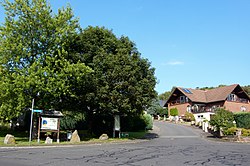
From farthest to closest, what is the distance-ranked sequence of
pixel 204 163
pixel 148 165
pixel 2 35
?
pixel 2 35 < pixel 204 163 < pixel 148 165

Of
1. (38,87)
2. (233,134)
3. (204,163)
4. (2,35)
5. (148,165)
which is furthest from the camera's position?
(233,134)

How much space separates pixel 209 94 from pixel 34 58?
48.7m

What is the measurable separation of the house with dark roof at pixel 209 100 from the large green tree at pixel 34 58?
40.4 meters

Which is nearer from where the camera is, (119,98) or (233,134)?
(119,98)

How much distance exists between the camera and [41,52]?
24.6 meters


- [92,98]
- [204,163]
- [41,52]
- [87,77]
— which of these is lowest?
[204,163]

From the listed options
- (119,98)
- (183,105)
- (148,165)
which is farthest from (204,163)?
(183,105)

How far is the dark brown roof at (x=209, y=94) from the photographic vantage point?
194 ft

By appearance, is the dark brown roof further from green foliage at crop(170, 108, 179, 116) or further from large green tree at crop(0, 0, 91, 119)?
large green tree at crop(0, 0, 91, 119)

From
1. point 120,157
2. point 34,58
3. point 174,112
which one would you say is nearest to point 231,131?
point 120,157

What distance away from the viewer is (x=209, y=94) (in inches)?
2525

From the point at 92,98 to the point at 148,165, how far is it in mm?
13938

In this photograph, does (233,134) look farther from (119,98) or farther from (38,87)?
(38,87)

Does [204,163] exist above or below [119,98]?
below
